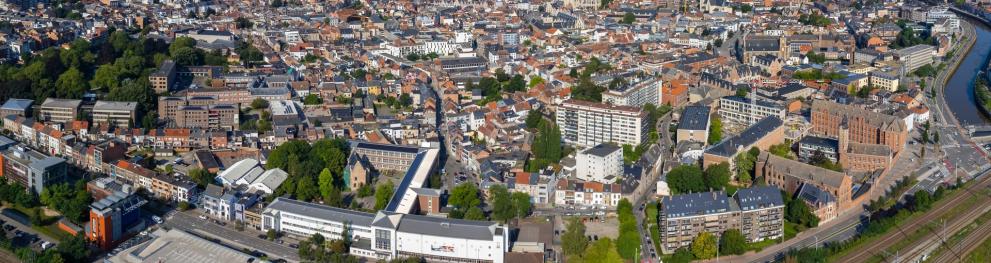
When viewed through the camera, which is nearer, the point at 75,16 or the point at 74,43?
the point at 74,43

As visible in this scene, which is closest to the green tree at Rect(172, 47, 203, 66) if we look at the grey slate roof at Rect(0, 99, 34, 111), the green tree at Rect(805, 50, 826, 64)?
the grey slate roof at Rect(0, 99, 34, 111)

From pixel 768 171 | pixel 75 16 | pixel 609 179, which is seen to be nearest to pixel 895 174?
pixel 768 171

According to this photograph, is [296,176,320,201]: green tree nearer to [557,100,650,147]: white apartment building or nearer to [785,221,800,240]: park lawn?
[557,100,650,147]: white apartment building

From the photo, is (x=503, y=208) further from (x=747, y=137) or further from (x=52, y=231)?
(x=52, y=231)

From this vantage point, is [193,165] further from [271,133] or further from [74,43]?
[74,43]

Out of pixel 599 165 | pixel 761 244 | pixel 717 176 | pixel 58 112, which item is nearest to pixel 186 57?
pixel 58 112
